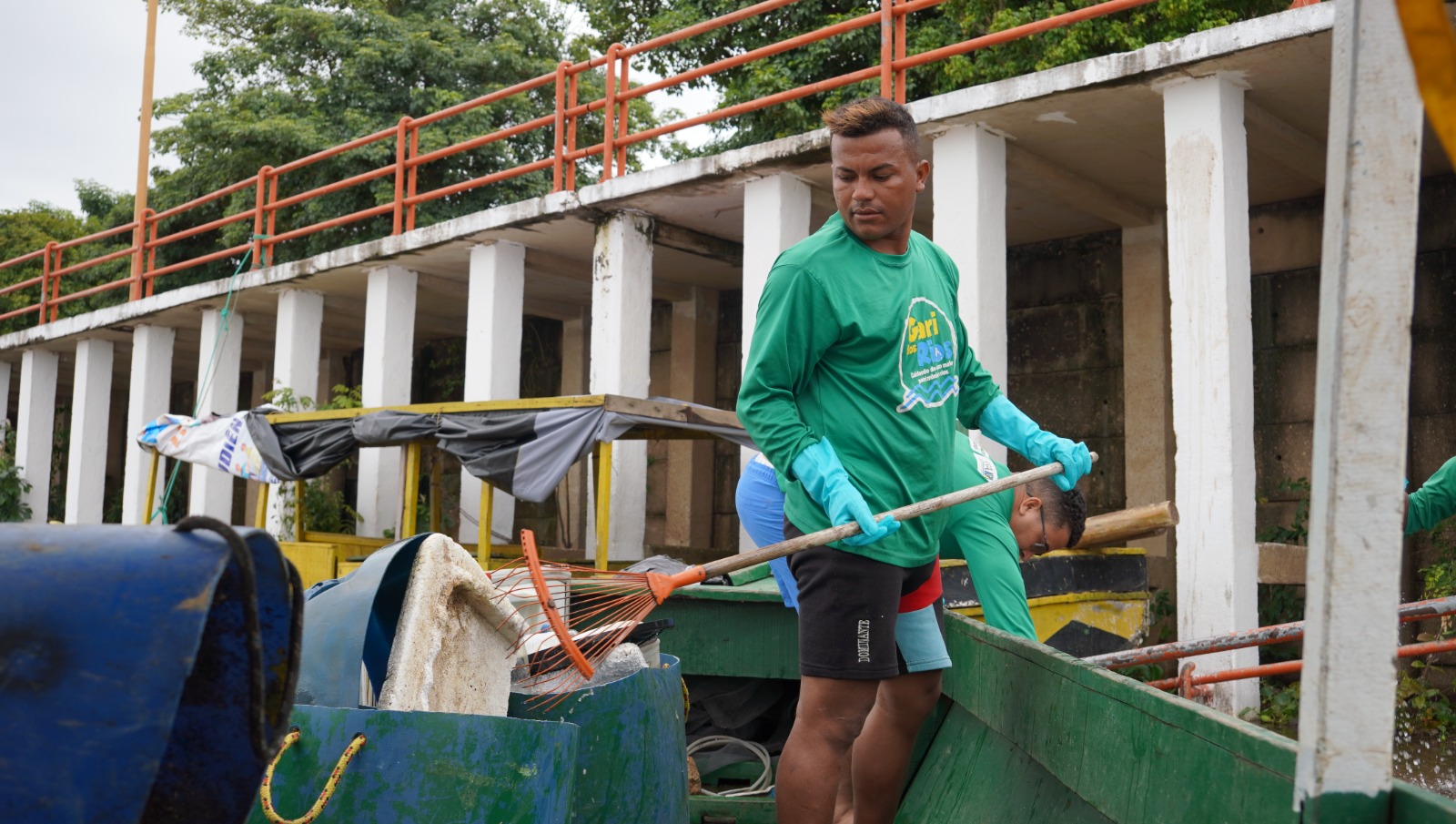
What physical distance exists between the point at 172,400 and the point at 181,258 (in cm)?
333

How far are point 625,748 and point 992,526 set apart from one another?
53.1 inches

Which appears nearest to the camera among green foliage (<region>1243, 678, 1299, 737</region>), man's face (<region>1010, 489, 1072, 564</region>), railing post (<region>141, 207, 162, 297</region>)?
man's face (<region>1010, 489, 1072, 564</region>)

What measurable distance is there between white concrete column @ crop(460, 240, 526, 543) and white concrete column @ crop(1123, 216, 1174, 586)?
536 cm

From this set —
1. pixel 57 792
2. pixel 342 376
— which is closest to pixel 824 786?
pixel 57 792

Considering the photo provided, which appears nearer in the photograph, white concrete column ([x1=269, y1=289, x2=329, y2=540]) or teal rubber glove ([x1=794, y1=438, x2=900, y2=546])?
teal rubber glove ([x1=794, y1=438, x2=900, y2=546])

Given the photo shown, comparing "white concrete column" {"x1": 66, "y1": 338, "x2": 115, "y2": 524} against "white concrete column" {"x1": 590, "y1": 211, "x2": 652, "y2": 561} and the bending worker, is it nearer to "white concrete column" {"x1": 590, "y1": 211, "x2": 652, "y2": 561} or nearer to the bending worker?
"white concrete column" {"x1": 590, "y1": 211, "x2": 652, "y2": 561}

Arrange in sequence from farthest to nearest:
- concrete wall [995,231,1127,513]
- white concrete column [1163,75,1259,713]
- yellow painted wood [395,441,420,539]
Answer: concrete wall [995,231,1127,513]
yellow painted wood [395,441,420,539]
white concrete column [1163,75,1259,713]

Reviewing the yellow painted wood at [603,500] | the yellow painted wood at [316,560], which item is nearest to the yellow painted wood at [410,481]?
the yellow painted wood at [316,560]

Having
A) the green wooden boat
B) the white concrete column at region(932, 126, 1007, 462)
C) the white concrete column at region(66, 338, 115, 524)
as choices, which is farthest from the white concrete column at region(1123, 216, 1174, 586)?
the white concrete column at region(66, 338, 115, 524)

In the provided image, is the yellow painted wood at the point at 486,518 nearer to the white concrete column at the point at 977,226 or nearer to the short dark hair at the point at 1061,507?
the white concrete column at the point at 977,226

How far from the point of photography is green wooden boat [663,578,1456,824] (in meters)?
1.89

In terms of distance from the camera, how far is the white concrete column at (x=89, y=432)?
52.6ft

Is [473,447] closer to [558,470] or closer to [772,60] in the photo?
[558,470]

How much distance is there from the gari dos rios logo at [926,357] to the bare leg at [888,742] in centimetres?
68
